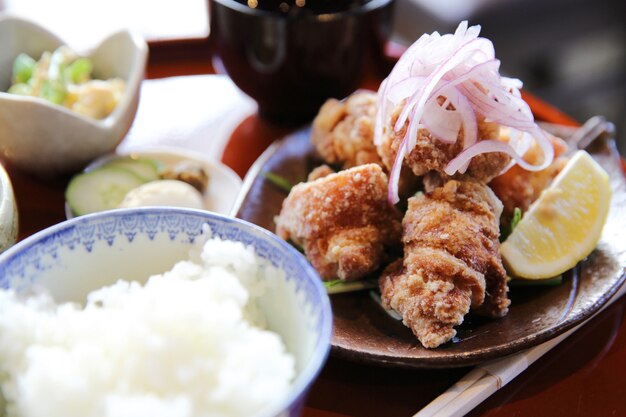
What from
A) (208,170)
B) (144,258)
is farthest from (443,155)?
(208,170)

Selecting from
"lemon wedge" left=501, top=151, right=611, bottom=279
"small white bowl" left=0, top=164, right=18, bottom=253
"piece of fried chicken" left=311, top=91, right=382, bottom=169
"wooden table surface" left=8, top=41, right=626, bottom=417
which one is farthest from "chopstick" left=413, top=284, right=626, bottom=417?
"small white bowl" left=0, top=164, right=18, bottom=253

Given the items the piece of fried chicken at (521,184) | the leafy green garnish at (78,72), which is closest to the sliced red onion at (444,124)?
the piece of fried chicken at (521,184)

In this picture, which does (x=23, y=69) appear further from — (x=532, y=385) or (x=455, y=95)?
(x=532, y=385)

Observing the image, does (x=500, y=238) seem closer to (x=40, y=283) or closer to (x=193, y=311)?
(x=193, y=311)

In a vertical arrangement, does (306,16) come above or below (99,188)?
above

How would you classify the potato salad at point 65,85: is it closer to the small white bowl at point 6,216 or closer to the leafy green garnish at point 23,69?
the leafy green garnish at point 23,69

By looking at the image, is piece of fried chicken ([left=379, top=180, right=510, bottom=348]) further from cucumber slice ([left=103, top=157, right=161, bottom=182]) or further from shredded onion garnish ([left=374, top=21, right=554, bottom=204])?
cucumber slice ([left=103, top=157, right=161, bottom=182])
